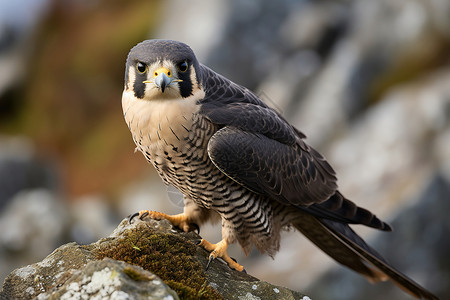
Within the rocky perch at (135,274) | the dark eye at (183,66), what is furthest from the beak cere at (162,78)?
the rocky perch at (135,274)

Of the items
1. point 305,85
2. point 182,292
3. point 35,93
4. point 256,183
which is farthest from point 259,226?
point 35,93

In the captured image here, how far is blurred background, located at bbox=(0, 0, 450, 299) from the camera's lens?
324 inches

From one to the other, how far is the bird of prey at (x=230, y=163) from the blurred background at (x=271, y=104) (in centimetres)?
84

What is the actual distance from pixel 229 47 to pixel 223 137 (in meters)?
9.90

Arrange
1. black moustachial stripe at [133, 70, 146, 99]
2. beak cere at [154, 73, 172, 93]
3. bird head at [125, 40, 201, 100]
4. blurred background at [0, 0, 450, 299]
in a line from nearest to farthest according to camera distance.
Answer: beak cere at [154, 73, 172, 93] → bird head at [125, 40, 201, 100] → black moustachial stripe at [133, 70, 146, 99] → blurred background at [0, 0, 450, 299]

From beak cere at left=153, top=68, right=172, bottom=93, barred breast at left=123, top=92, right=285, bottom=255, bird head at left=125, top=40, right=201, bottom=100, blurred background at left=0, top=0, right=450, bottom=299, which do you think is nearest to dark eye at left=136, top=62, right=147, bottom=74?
bird head at left=125, top=40, right=201, bottom=100

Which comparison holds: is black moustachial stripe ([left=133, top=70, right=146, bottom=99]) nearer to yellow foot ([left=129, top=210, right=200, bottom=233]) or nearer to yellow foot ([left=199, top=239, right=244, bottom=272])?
yellow foot ([left=129, top=210, right=200, bottom=233])

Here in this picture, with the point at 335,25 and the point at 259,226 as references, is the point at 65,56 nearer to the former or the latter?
the point at 335,25

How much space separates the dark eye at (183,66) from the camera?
12.7 ft

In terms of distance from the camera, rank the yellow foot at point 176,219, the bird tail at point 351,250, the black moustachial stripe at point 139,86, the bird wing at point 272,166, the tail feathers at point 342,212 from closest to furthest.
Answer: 1. the black moustachial stripe at point 139,86
2. the bird wing at point 272,166
3. the yellow foot at point 176,219
4. the bird tail at point 351,250
5. the tail feathers at point 342,212

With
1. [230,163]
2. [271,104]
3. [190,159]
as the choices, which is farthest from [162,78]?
[271,104]

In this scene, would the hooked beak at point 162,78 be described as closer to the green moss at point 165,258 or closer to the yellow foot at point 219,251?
the green moss at point 165,258

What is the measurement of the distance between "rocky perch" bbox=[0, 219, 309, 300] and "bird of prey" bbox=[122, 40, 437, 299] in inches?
12.4

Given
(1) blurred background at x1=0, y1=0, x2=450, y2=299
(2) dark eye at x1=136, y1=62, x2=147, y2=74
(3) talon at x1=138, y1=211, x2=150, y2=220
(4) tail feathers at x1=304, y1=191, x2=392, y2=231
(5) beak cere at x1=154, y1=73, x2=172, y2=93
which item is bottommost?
(3) talon at x1=138, y1=211, x2=150, y2=220
